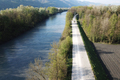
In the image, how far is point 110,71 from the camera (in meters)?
17.1

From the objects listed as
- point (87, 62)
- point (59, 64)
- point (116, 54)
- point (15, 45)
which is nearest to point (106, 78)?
point (87, 62)

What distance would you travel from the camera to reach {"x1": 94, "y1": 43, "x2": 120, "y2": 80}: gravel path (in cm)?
1656

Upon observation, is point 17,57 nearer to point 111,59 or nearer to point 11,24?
point 11,24

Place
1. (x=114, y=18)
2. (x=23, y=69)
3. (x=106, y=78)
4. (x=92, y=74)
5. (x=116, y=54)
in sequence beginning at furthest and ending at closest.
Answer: (x=114, y=18), (x=116, y=54), (x=23, y=69), (x=106, y=78), (x=92, y=74)

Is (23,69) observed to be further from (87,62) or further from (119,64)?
(119,64)

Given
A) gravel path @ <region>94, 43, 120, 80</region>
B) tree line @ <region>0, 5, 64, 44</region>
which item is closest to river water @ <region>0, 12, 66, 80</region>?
tree line @ <region>0, 5, 64, 44</region>

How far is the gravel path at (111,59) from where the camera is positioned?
652 inches

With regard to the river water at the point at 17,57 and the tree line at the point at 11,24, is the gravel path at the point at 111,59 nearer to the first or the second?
the river water at the point at 17,57

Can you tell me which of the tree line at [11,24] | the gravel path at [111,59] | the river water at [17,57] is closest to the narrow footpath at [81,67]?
the gravel path at [111,59]

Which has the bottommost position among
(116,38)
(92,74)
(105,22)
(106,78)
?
(106,78)

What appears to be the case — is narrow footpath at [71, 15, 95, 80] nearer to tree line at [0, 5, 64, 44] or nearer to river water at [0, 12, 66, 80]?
river water at [0, 12, 66, 80]

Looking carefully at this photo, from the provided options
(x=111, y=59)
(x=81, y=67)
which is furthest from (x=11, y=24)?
(x=111, y=59)

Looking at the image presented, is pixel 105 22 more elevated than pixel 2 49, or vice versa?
pixel 105 22

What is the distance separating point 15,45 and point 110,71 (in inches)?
1007
